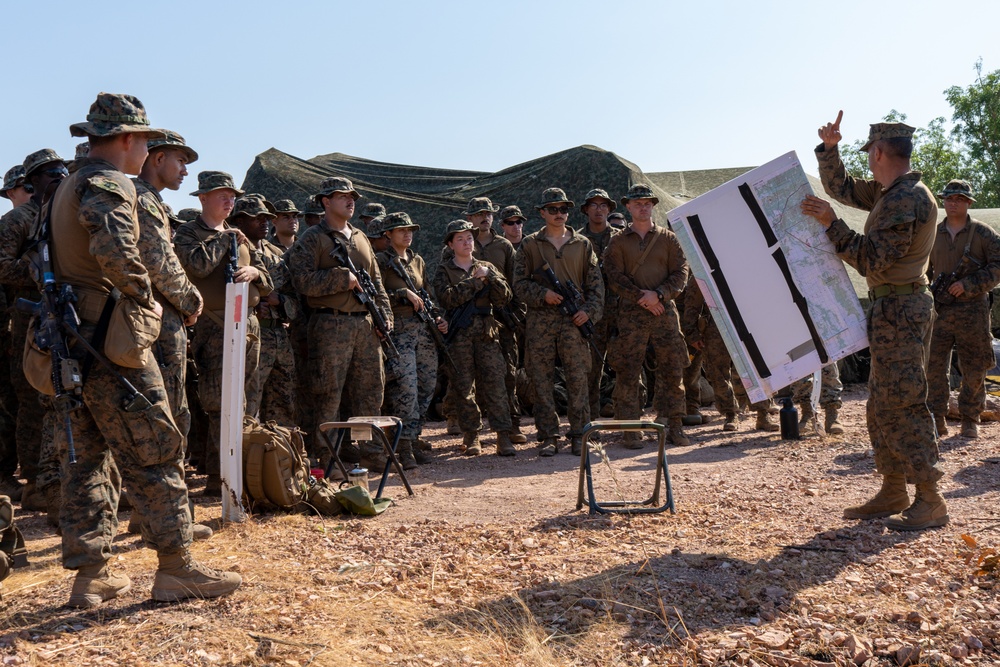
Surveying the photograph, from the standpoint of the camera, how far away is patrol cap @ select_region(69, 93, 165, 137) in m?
4.12

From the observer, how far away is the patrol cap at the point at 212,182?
634 centimetres

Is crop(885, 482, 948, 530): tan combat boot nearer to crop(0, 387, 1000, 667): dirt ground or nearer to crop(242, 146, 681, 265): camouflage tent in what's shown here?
crop(0, 387, 1000, 667): dirt ground

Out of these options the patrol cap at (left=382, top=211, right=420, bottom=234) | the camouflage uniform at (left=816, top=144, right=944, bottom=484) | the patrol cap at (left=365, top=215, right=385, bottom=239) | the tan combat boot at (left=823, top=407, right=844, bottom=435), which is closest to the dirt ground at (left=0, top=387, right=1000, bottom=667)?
the camouflage uniform at (left=816, top=144, right=944, bottom=484)

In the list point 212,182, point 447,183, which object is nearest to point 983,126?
point 447,183

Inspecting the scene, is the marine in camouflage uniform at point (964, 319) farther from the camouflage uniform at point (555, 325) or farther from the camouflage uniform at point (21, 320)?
the camouflage uniform at point (21, 320)

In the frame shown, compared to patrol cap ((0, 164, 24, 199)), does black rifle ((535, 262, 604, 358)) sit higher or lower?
lower

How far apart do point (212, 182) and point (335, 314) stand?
150 centimetres

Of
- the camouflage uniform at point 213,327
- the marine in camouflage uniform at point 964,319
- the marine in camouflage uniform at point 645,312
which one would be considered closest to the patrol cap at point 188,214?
the camouflage uniform at point 213,327

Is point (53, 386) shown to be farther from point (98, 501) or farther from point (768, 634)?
point (768, 634)

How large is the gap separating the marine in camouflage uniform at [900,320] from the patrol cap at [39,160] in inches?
196

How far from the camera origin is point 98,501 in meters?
4.16

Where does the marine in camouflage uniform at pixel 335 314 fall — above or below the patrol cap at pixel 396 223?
below

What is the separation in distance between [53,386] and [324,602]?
1.54 m

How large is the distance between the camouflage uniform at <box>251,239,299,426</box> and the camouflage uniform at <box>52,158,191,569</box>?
301 cm
